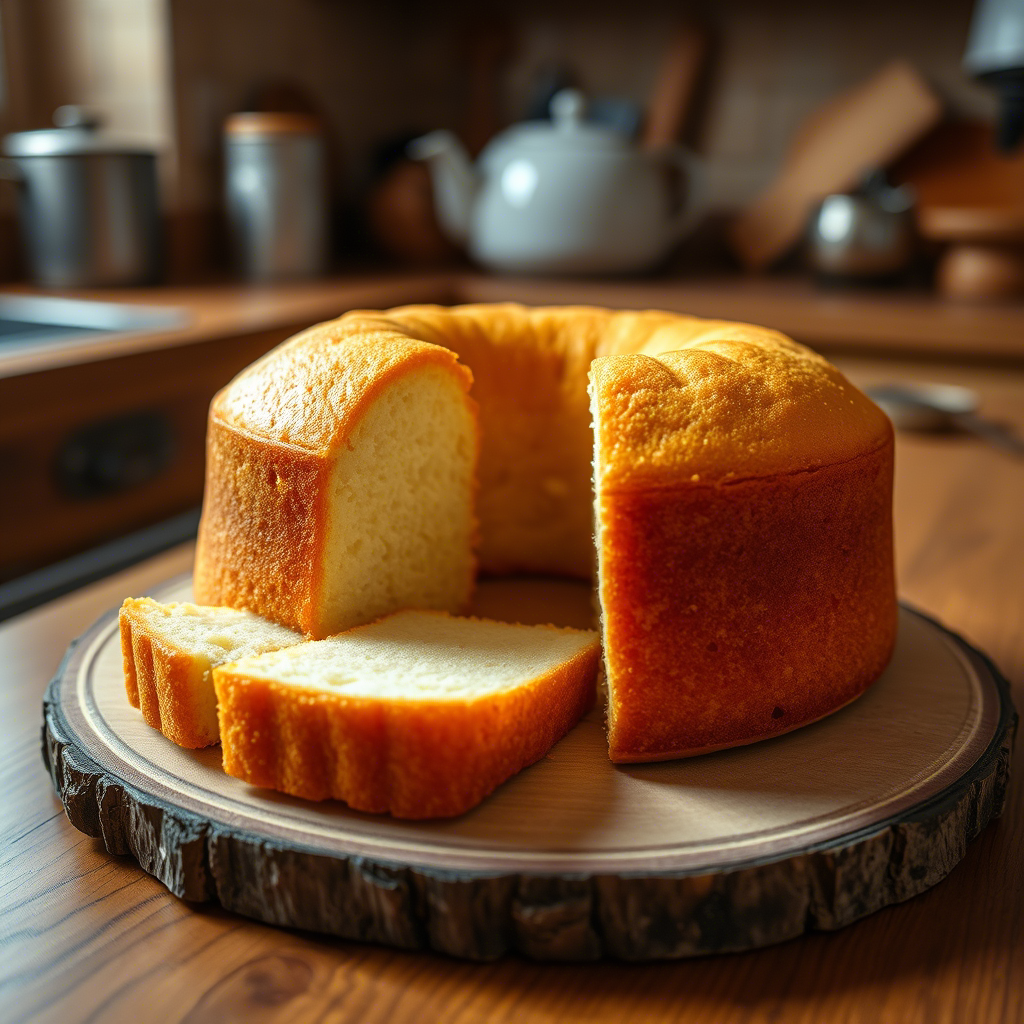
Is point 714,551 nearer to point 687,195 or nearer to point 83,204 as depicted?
point 83,204

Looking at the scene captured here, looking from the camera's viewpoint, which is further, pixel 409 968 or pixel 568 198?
pixel 568 198

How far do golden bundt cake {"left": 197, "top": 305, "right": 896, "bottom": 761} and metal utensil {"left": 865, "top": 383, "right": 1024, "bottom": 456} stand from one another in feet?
3.34

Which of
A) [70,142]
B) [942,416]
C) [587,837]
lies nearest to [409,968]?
[587,837]

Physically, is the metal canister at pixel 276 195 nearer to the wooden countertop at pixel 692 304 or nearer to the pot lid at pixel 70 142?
the wooden countertop at pixel 692 304

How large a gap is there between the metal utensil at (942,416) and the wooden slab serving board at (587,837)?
1166 mm

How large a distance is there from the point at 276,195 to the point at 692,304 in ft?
3.78

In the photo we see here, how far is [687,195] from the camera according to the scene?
115 inches

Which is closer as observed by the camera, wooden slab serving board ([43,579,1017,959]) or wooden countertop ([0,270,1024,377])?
wooden slab serving board ([43,579,1017,959])

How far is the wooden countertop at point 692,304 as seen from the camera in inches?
95.8

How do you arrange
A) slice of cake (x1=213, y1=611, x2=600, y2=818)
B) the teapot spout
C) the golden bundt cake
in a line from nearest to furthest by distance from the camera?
slice of cake (x1=213, y1=611, x2=600, y2=818) → the golden bundt cake → the teapot spout

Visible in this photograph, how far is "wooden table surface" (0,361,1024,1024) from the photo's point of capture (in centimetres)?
65

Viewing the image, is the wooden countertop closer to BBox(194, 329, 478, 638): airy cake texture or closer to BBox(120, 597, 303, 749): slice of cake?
BBox(194, 329, 478, 638): airy cake texture

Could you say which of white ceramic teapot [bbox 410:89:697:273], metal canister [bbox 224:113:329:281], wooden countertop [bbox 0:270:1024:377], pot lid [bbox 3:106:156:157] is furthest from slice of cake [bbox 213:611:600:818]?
metal canister [bbox 224:113:329:281]

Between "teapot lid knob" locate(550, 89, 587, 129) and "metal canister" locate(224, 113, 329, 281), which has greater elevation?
"teapot lid knob" locate(550, 89, 587, 129)
